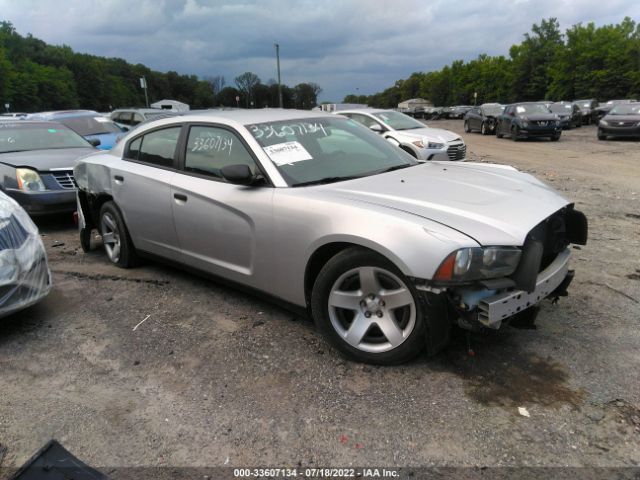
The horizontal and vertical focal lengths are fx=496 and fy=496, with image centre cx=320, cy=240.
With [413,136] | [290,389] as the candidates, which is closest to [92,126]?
[413,136]

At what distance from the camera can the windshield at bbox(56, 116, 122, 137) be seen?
11.6 meters

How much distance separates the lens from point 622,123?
18.4 metres

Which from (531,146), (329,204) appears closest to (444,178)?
(329,204)

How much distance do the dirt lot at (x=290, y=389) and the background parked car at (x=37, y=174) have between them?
108 inches

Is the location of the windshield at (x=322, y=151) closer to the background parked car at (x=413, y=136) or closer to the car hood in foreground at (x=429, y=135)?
the background parked car at (x=413, y=136)

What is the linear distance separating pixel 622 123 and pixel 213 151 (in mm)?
19235

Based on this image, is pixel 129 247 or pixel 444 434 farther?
pixel 129 247

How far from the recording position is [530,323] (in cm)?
295

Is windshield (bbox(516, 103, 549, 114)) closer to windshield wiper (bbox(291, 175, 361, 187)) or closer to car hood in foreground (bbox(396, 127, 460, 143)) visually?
car hood in foreground (bbox(396, 127, 460, 143))

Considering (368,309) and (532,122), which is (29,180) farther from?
(532,122)

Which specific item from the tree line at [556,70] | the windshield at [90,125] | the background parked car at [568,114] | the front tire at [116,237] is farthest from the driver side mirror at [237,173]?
the tree line at [556,70]

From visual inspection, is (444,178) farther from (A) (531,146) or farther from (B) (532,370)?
(A) (531,146)

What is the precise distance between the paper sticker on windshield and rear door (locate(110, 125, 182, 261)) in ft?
3.48

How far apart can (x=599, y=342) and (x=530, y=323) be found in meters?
0.66
